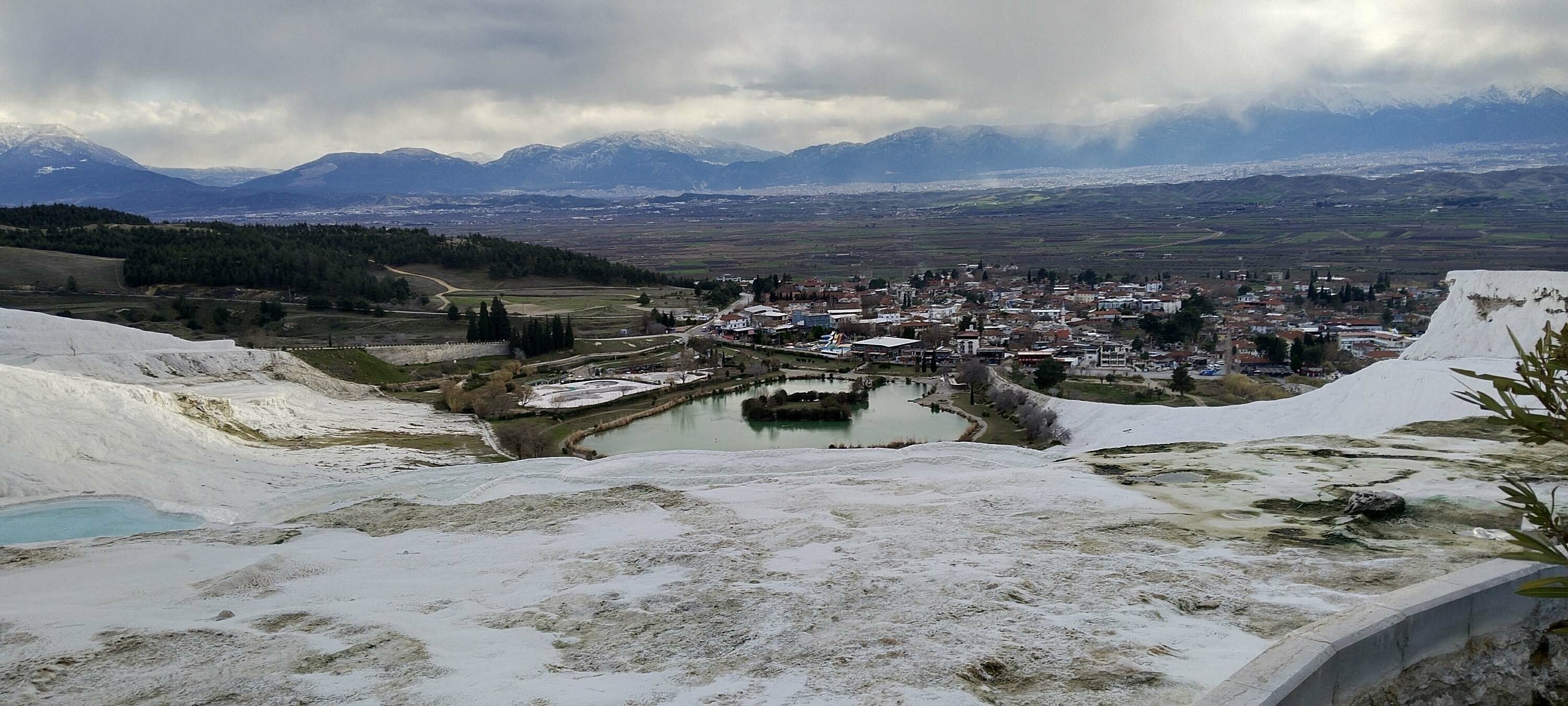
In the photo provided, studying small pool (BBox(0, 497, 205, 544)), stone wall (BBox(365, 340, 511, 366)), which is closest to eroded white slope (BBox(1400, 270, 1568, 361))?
small pool (BBox(0, 497, 205, 544))

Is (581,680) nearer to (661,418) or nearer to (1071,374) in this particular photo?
(661,418)

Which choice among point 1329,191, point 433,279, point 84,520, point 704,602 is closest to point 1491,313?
point 704,602

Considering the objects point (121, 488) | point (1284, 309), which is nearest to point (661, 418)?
point (121, 488)

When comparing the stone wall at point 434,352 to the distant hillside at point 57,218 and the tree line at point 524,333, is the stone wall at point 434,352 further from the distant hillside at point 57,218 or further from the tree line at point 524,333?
the distant hillside at point 57,218

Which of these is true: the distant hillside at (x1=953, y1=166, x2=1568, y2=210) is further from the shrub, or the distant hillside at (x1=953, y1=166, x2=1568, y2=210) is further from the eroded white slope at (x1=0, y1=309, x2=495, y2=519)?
the eroded white slope at (x1=0, y1=309, x2=495, y2=519)

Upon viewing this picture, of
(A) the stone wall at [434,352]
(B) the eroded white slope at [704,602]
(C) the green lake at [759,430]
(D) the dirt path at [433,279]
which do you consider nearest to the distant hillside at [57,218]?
(D) the dirt path at [433,279]
